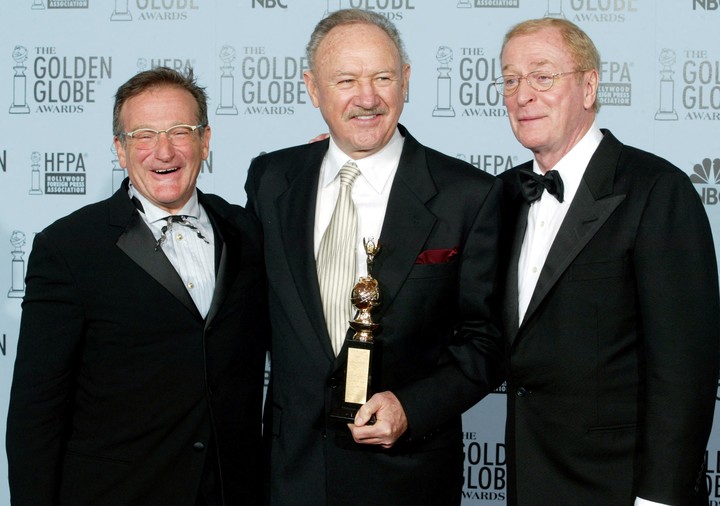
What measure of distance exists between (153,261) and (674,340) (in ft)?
Answer: 4.36

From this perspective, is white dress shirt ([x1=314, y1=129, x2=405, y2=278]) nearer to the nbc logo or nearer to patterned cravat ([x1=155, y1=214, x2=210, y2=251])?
patterned cravat ([x1=155, y1=214, x2=210, y2=251])

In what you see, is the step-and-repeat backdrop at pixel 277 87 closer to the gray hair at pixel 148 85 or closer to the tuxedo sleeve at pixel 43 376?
the gray hair at pixel 148 85

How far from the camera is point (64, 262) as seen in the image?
2172mm

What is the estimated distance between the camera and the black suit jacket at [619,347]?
2.22 metres

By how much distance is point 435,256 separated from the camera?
237 cm

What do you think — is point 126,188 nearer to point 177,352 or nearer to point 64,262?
point 64,262

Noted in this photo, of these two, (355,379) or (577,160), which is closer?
(355,379)

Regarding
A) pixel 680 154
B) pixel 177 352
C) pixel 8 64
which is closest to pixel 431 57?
pixel 680 154

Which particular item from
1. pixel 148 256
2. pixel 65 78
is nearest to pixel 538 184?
pixel 148 256

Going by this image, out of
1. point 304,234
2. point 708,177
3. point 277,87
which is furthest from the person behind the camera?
point 277,87

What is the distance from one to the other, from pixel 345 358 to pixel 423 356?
23 cm

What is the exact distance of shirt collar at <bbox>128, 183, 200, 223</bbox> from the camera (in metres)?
2.34

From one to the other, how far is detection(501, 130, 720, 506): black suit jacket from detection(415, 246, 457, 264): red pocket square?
0.22m

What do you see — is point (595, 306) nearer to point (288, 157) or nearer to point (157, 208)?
point (288, 157)
